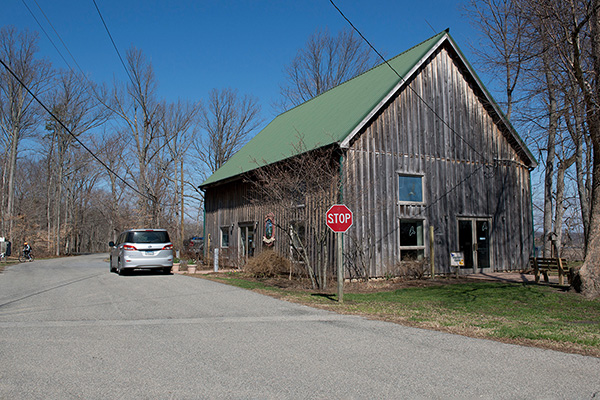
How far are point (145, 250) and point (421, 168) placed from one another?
1090 centimetres

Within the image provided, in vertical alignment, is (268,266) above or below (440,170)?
below

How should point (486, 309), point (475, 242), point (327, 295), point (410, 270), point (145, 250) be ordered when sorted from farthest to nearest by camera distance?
point (475, 242), point (145, 250), point (410, 270), point (327, 295), point (486, 309)

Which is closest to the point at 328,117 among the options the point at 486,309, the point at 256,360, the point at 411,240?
the point at 411,240

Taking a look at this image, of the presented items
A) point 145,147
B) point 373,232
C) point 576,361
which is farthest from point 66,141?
point 576,361

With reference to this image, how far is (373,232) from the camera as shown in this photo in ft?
53.4

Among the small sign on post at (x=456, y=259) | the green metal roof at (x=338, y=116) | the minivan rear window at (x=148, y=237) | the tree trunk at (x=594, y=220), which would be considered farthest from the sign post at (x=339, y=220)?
the minivan rear window at (x=148, y=237)

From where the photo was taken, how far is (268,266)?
17703 mm

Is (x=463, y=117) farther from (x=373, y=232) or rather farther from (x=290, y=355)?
(x=290, y=355)

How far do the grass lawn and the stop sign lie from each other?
1774mm

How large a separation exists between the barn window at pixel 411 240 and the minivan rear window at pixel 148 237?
9122mm

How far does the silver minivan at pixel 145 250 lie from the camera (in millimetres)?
18109

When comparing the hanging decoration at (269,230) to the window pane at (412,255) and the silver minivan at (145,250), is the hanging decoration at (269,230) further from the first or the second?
the window pane at (412,255)

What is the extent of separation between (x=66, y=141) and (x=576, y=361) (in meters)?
49.3

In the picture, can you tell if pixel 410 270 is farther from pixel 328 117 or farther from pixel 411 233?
pixel 328 117
